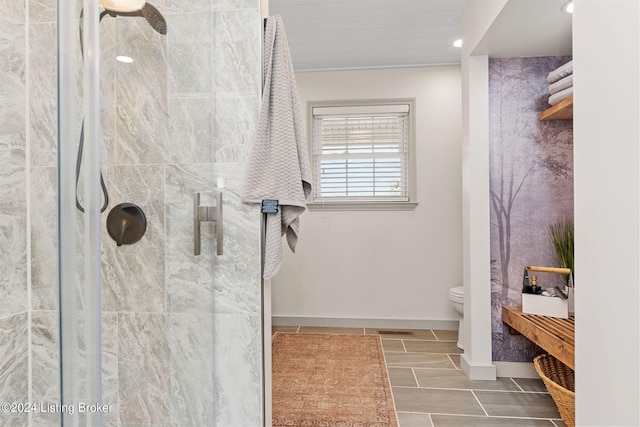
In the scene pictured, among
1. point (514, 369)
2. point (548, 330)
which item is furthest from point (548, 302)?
point (514, 369)

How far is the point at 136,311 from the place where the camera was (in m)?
1.01

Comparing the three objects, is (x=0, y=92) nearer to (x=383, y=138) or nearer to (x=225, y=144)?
(x=225, y=144)

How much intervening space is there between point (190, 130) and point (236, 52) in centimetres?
34

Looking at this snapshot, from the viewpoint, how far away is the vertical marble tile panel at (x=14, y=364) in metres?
1.14

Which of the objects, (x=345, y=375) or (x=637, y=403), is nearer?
(x=637, y=403)

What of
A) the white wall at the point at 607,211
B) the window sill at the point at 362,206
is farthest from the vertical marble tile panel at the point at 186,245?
the window sill at the point at 362,206

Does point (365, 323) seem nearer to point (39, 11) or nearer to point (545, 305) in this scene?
point (545, 305)

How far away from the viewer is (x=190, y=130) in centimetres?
118

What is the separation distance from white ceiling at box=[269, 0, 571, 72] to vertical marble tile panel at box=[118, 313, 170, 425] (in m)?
2.05

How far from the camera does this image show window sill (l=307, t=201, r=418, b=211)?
3396 millimetres

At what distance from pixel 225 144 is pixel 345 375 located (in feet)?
5.68

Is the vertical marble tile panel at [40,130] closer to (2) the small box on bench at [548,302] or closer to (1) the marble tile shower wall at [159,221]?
(1) the marble tile shower wall at [159,221]

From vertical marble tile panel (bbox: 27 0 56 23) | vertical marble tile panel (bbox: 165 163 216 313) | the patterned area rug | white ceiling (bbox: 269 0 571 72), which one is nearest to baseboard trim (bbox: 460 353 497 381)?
the patterned area rug

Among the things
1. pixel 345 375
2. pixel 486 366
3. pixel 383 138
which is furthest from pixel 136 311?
pixel 383 138
